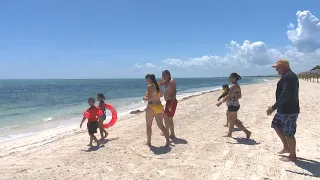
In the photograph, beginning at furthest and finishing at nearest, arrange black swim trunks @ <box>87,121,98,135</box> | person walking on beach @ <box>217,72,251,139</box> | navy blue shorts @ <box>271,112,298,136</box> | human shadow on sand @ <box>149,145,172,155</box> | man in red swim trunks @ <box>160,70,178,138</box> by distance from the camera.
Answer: black swim trunks @ <box>87,121,98,135</box> → man in red swim trunks @ <box>160,70,178,138</box> → person walking on beach @ <box>217,72,251,139</box> → human shadow on sand @ <box>149,145,172,155</box> → navy blue shorts @ <box>271,112,298,136</box>

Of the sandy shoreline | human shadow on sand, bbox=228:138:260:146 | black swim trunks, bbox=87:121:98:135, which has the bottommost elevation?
the sandy shoreline

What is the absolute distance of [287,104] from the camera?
5422 mm

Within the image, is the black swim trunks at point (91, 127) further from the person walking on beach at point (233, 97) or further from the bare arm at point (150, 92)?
the person walking on beach at point (233, 97)

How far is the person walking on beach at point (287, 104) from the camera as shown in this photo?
17.6ft

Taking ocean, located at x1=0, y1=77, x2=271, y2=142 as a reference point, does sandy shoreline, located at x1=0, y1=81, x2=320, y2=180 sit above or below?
above

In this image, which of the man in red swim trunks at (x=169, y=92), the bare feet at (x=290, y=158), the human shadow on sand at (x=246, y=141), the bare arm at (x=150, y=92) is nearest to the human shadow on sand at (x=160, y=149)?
the man in red swim trunks at (x=169, y=92)

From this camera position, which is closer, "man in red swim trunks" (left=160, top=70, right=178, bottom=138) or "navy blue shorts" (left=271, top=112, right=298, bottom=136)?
"navy blue shorts" (left=271, top=112, right=298, bottom=136)

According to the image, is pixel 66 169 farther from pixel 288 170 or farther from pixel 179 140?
pixel 288 170

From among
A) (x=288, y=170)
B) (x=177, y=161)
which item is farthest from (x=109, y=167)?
(x=288, y=170)

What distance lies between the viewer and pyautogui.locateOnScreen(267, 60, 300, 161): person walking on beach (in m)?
5.37

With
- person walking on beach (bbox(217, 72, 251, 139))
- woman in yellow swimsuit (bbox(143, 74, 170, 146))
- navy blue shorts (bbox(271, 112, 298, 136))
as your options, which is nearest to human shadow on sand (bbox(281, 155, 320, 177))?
navy blue shorts (bbox(271, 112, 298, 136))

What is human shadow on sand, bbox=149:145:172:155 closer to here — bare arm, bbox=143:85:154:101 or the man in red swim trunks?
the man in red swim trunks

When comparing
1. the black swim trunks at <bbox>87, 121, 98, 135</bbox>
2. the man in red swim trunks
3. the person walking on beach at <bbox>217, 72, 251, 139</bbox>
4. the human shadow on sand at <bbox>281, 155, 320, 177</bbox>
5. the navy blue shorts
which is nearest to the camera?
the human shadow on sand at <bbox>281, 155, 320, 177</bbox>

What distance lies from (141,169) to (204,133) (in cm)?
346
